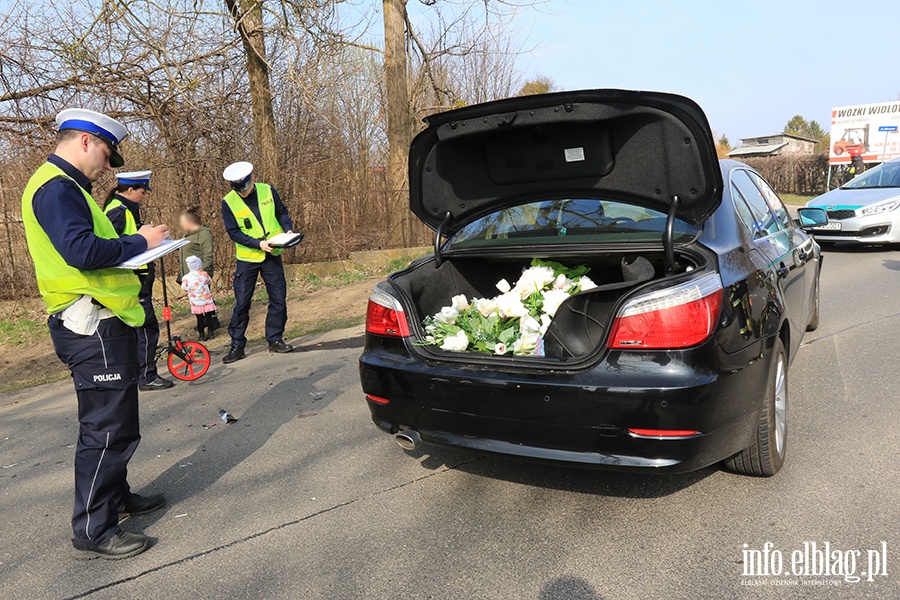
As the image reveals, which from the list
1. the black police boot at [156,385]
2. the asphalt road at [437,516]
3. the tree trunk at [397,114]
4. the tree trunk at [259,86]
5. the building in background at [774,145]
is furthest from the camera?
the building in background at [774,145]

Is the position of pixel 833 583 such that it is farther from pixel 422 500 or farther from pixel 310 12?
pixel 310 12

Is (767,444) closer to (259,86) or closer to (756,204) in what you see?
(756,204)

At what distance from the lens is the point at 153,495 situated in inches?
136

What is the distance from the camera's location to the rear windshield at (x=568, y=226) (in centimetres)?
324

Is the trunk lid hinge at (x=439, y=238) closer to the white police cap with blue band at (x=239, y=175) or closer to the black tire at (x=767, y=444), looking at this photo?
the black tire at (x=767, y=444)

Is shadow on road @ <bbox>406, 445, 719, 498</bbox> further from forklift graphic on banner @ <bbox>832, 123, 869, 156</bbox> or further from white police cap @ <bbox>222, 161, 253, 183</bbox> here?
forklift graphic on banner @ <bbox>832, 123, 869, 156</bbox>

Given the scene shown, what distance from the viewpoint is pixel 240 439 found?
431cm

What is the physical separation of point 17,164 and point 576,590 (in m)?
10.6

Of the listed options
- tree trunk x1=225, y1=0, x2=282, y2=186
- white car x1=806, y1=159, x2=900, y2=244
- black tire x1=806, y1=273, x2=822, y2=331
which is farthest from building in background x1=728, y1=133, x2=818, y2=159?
black tire x1=806, y1=273, x2=822, y2=331

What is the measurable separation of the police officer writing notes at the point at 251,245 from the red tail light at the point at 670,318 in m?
4.58

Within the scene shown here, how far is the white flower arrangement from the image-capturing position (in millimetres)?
3250

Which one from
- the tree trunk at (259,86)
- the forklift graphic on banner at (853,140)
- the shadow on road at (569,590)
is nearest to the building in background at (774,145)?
the forklift graphic on banner at (853,140)

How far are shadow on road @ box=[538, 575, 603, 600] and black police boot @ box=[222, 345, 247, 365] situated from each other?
4.97m

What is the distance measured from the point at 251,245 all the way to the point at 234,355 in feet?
3.91
